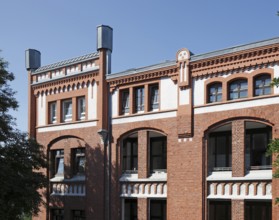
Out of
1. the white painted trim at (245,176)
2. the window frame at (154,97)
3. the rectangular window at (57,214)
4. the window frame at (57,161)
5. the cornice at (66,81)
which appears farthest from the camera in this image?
Answer: the window frame at (57,161)

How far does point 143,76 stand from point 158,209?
710 centimetres

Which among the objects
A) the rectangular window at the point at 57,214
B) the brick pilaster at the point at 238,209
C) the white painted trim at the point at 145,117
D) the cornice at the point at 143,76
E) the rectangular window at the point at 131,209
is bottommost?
the rectangular window at the point at 57,214

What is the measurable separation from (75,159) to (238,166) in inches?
442

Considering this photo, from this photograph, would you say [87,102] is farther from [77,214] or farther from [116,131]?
[77,214]

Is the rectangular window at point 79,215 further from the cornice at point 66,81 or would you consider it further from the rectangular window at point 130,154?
the cornice at point 66,81

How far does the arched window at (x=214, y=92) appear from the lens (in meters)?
23.5

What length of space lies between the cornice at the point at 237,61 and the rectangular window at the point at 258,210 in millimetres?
6181

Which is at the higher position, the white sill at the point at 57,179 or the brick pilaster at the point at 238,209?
the white sill at the point at 57,179

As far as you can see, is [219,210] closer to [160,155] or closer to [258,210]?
[258,210]

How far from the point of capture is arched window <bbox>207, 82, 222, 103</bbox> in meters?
23.5

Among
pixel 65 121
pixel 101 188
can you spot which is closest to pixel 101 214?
pixel 101 188

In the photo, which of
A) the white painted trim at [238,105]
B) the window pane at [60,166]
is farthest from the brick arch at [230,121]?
the window pane at [60,166]

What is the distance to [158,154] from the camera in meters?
26.6

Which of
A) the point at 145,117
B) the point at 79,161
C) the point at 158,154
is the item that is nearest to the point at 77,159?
the point at 79,161
